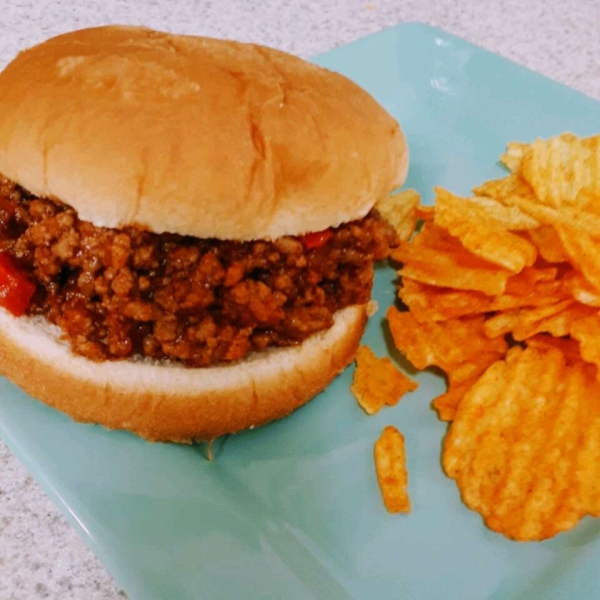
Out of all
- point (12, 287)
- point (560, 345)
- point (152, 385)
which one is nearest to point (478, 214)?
point (560, 345)

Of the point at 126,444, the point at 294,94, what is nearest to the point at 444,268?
the point at 294,94

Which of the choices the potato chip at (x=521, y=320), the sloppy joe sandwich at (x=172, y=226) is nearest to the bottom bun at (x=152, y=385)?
the sloppy joe sandwich at (x=172, y=226)

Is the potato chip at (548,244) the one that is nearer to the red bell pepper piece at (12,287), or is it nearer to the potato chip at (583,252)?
the potato chip at (583,252)

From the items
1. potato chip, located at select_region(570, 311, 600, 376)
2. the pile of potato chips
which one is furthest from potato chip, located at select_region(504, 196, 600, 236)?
potato chip, located at select_region(570, 311, 600, 376)

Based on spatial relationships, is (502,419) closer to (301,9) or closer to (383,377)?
(383,377)

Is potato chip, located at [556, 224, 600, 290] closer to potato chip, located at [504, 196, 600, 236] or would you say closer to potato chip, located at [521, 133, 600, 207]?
potato chip, located at [504, 196, 600, 236]

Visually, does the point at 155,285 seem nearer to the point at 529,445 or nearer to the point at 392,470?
the point at 392,470
